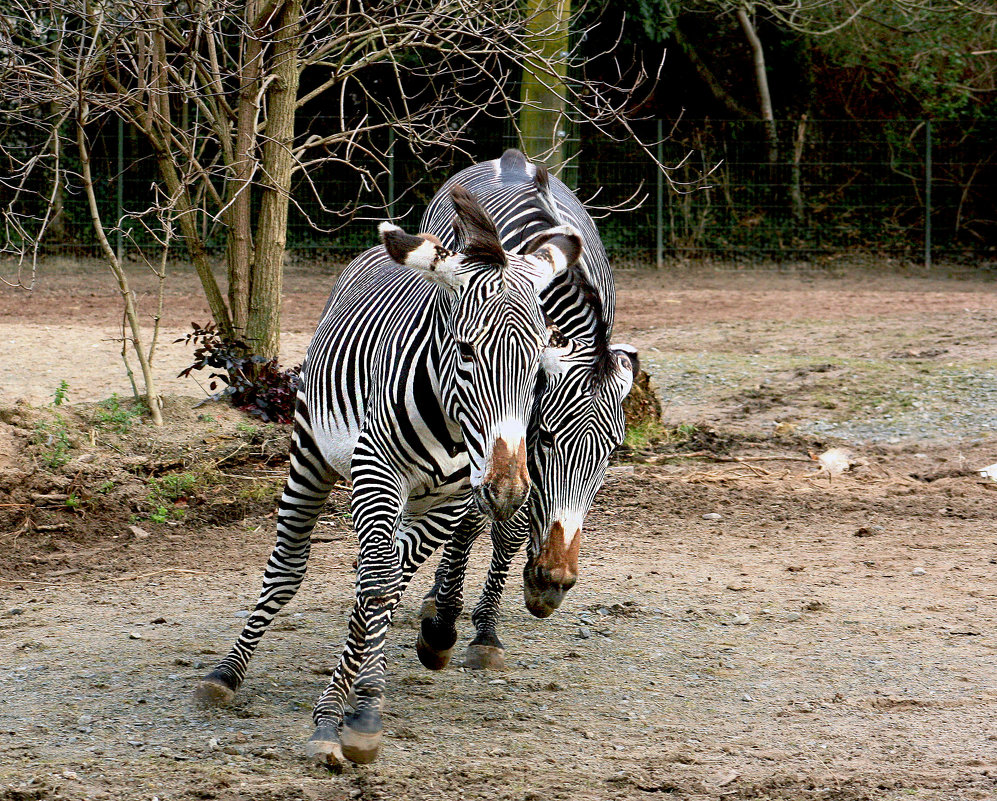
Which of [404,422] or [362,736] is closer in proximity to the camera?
[362,736]

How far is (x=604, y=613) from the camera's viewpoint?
577cm

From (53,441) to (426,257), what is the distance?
4.74m

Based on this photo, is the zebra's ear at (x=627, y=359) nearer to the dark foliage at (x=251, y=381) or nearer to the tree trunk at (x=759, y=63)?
Result: the dark foliage at (x=251, y=381)

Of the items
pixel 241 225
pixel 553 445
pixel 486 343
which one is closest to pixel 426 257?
pixel 486 343

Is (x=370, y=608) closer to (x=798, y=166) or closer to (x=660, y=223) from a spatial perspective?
(x=660, y=223)

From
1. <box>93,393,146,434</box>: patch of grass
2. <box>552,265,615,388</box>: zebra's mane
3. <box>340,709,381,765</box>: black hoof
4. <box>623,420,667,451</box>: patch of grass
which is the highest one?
<box>552,265,615,388</box>: zebra's mane

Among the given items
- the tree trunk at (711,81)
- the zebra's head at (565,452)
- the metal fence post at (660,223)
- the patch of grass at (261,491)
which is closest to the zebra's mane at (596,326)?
the zebra's head at (565,452)

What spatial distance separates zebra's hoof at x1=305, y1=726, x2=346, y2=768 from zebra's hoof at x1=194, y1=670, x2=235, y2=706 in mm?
670

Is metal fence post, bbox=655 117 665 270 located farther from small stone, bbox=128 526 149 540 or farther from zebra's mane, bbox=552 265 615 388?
zebra's mane, bbox=552 265 615 388

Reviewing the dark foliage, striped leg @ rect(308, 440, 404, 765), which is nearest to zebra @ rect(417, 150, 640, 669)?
striped leg @ rect(308, 440, 404, 765)

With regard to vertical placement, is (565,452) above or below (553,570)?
above

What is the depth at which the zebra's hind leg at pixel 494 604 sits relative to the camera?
511 cm

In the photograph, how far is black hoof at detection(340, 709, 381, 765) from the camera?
12.3 feet

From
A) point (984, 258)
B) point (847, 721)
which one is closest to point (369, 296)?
point (847, 721)
